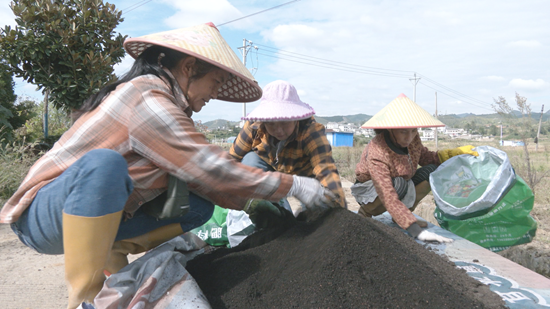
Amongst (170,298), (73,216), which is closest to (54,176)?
(73,216)

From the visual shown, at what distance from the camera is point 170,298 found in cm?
121

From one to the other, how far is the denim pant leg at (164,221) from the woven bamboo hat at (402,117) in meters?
1.35

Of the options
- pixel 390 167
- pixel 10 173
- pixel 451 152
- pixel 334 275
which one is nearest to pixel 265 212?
pixel 334 275

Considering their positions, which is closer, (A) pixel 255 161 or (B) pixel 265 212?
(B) pixel 265 212

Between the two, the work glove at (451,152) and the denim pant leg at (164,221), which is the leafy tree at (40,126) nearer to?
the denim pant leg at (164,221)

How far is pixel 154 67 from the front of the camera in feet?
4.73

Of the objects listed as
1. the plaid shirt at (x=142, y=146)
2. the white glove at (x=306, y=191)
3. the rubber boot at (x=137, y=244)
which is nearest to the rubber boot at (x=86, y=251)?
the plaid shirt at (x=142, y=146)

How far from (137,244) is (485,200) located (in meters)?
1.98

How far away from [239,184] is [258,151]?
4.37 feet

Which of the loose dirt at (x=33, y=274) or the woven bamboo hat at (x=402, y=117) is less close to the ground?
the woven bamboo hat at (x=402, y=117)

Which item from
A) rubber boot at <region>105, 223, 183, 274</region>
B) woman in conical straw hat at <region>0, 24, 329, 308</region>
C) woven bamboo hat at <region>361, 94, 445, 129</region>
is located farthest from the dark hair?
woven bamboo hat at <region>361, 94, 445, 129</region>

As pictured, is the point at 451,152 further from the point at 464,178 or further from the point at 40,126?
the point at 40,126

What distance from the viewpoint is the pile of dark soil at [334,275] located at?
1239 millimetres

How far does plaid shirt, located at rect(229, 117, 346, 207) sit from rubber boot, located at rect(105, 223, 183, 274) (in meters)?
0.89
